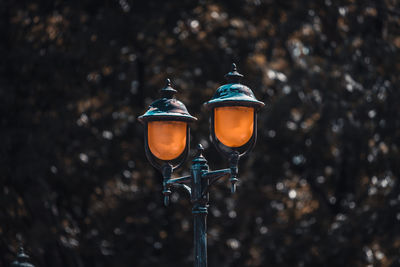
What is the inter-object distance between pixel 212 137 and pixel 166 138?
1.41 ft

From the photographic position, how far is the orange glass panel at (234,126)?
648cm

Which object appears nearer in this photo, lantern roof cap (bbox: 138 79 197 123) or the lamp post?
the lamp post

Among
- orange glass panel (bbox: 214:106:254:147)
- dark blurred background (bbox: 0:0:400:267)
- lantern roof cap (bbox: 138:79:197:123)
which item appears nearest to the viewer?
orange glass panel (bbox: 214:106:254:147)

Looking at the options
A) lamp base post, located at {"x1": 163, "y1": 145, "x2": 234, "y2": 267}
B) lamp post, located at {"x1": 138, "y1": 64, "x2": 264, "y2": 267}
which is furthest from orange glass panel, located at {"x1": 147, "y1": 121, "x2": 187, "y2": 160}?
lamp base post, located at {"x1": 163, "y1": 145, "x2": 234, "y2": 267}

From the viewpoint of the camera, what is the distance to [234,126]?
6.48m

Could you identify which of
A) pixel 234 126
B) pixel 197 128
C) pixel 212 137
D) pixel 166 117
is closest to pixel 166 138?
pixel 166 117

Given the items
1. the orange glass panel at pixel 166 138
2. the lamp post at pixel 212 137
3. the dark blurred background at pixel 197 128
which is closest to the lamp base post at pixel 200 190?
the lamp post at pixel 212 137

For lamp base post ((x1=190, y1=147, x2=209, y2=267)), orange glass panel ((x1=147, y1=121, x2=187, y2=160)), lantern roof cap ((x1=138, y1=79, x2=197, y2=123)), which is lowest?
lamp base post ((x1=190, y1=147, x2=209, y2=267))

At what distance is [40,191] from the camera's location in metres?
13.3

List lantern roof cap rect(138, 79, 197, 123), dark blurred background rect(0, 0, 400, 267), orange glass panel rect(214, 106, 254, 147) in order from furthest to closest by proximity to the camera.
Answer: dark blurred background rect(0, 0, 400, 267) < lantern roof cap rect(138, 79, 197, 123) < orange glass panel rect(214, 106, 254, 147)

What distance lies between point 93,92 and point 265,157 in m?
Result: 3.30

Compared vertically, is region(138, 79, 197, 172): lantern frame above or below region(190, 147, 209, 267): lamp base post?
above

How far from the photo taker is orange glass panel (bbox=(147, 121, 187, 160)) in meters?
6.74

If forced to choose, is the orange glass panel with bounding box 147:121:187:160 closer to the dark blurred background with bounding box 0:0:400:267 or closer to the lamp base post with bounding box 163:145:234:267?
the lamp base post with bounding box 163:145:234:267
